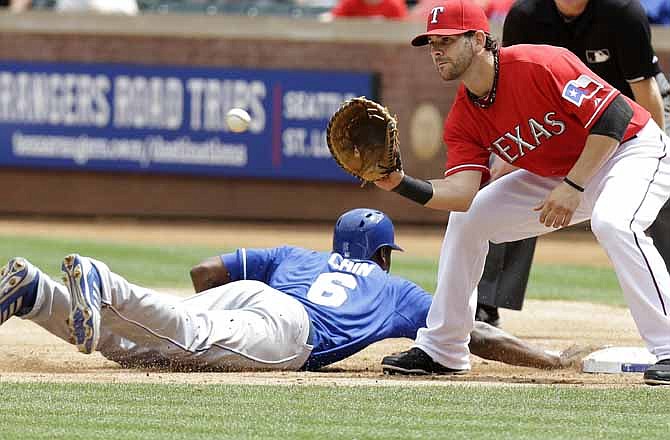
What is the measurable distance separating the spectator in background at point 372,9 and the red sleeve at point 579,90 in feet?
28.3

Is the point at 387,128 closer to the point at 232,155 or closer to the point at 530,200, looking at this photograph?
the point at 530,200

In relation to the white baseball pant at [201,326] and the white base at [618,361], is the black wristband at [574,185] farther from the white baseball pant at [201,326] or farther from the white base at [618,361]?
the white baseball pant at [201,326]

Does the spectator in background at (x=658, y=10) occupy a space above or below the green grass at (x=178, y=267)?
above

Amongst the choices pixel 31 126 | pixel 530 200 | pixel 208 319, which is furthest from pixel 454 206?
pixel 31 126

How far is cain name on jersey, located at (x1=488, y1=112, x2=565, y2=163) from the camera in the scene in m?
5.36

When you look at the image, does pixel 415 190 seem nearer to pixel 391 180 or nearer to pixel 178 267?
pixel 391 180

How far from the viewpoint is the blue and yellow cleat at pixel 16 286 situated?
4.91 m

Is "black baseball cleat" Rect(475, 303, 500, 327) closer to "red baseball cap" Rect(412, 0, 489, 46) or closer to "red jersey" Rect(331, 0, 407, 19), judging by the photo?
"red baseball cap" Rect(412, 0, 489, 46)

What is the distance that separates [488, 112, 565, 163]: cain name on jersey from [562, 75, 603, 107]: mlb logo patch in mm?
138

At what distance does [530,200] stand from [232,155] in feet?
27.9

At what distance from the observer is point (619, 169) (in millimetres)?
5391

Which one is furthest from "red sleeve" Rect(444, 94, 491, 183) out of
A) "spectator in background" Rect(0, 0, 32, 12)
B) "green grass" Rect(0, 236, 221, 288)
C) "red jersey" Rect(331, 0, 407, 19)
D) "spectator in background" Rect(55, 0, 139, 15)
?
"spectator in background" Rect(0, 0, 32, 12)

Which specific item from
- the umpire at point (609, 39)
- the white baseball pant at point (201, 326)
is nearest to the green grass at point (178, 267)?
the umpire at point (609, 39)

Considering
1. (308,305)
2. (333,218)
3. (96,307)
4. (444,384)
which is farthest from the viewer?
(333,218)
